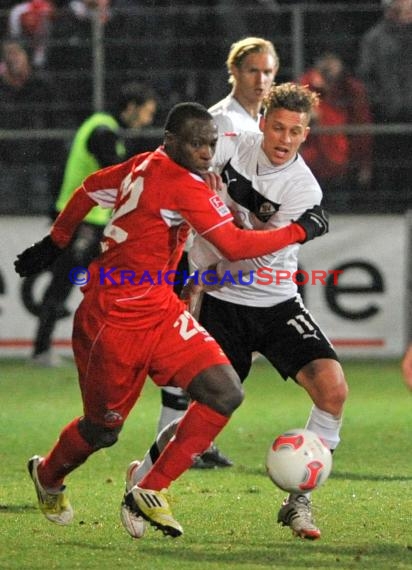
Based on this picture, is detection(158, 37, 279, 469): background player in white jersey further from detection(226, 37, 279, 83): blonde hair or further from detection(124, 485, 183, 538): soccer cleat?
detection(124, 485, 183, 538): soccer cleat

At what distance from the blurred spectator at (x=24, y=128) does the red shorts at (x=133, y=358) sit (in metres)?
7.99

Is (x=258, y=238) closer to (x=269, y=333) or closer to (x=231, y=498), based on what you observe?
(x=269, y=333)

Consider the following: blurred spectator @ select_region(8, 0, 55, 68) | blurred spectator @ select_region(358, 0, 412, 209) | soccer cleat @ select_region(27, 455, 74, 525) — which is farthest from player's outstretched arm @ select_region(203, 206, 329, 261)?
blurred spectator @ select_region(8, 0, 55, 68)

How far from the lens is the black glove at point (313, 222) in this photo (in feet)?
20.0

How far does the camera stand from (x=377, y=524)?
6348mm

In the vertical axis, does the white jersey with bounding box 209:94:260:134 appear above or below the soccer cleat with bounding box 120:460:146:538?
above

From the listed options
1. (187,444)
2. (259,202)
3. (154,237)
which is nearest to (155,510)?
(187,444)

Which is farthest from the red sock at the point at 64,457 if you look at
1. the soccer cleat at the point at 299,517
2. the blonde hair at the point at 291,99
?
the blonde hair at the point at 291,99

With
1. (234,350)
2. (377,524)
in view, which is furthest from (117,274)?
(377,524)

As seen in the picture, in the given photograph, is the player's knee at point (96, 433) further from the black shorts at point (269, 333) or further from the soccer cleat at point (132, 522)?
the black shorts at point (269, 333)

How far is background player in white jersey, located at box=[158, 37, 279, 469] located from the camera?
820 cm

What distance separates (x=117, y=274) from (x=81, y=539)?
3.82 ft

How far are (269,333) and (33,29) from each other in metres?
8.19

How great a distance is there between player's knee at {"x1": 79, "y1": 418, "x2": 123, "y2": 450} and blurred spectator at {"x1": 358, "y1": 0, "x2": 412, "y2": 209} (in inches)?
311
